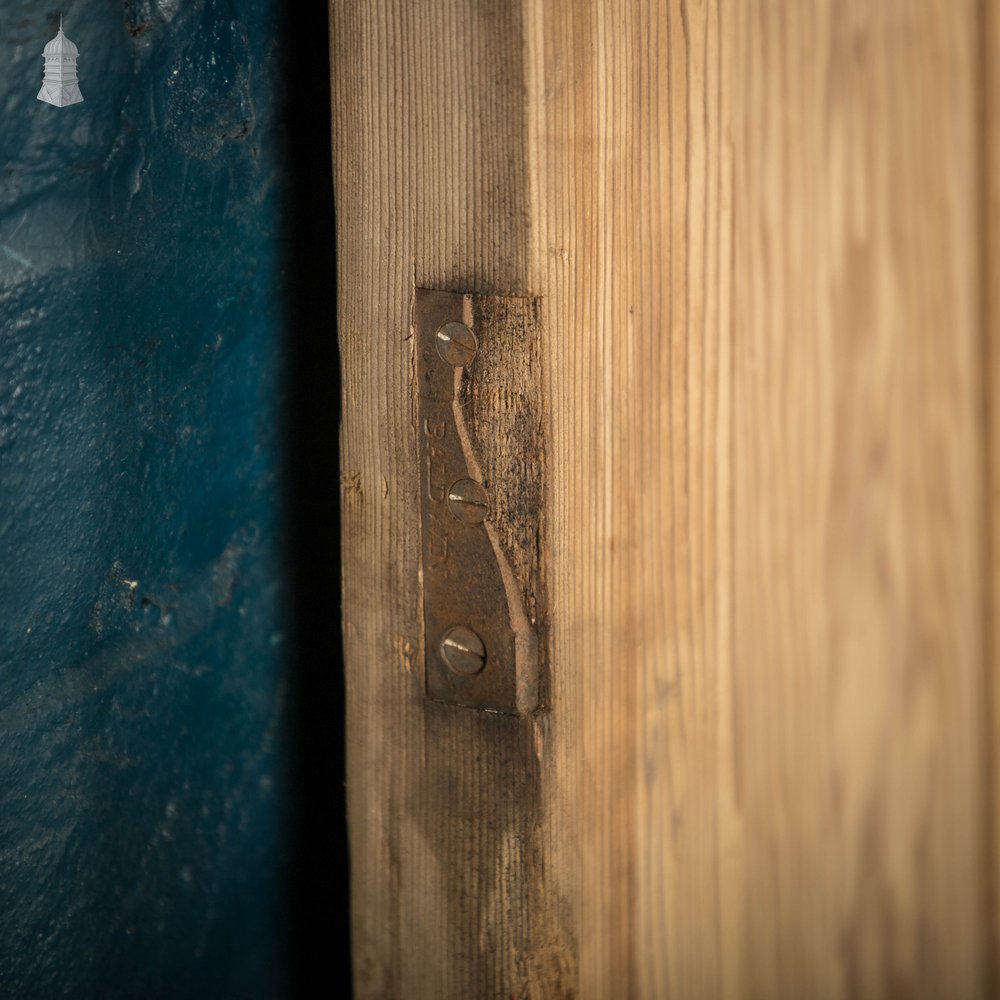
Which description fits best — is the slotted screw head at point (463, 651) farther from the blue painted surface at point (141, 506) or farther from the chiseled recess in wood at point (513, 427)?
the blue painted surface at point (141, 506)

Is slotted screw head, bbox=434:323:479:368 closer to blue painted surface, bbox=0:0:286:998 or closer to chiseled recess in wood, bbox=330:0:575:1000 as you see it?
chiseled recess in wood, bbox=330:0:575:1000

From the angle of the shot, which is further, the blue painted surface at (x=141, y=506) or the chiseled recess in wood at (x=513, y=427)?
the blue painted surface at (x=141, y=506)

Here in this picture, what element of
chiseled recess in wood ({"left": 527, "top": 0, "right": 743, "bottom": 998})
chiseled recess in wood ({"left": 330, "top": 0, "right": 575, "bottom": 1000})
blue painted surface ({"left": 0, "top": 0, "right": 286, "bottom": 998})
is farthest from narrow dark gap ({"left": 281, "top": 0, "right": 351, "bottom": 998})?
chiseled recess in wood ({"left": 527, "top": 0, "right": 743, "bottom": 998})

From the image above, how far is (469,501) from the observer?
0.63 m

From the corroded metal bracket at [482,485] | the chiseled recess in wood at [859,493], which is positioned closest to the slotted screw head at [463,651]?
the corroded metal bracket at [482,485]

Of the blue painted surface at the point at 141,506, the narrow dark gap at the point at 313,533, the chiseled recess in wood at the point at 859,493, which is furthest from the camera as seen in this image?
the narrow dark gap at the point at 313,533

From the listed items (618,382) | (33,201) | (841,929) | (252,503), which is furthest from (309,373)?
(841,929)

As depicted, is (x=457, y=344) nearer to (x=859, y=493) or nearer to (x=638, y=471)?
(x=638, y=471)

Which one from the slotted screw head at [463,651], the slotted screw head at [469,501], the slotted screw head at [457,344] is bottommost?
the slotted screw head at [463,651]

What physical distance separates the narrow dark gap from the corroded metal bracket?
0.27 m

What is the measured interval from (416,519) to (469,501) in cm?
4

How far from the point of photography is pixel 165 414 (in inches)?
32.0

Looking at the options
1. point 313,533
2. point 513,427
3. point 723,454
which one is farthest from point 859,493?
point 313,533

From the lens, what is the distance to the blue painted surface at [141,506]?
0.74 meters
